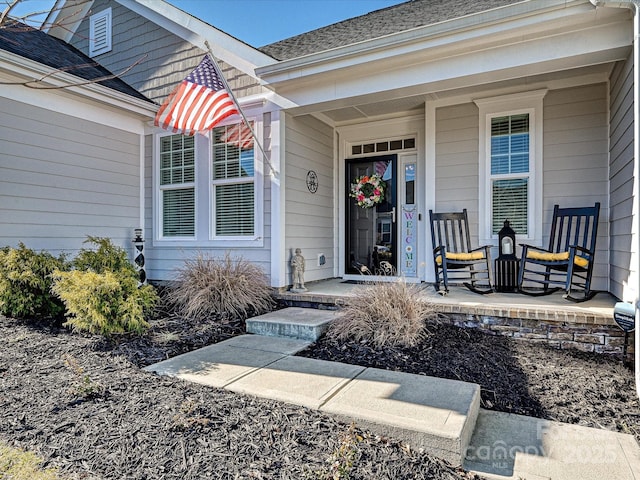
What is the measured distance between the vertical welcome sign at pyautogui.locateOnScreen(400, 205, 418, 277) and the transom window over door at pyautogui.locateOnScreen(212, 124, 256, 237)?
2.14 m

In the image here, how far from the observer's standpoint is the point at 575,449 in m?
1.86

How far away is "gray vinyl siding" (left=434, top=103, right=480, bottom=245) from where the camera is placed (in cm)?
488

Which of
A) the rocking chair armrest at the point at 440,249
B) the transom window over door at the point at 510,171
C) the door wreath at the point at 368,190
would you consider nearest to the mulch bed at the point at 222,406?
the rocking chair armrest at the point at 440,249

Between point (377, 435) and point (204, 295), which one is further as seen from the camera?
point (204, 295)

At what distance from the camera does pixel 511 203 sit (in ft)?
15.4

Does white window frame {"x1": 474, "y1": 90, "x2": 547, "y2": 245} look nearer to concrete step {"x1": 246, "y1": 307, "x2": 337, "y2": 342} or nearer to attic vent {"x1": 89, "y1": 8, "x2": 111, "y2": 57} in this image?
concrete step {"x1": 246, "y1": 307, "x2": 337, "y2": 342}

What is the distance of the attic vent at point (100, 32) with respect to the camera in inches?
246

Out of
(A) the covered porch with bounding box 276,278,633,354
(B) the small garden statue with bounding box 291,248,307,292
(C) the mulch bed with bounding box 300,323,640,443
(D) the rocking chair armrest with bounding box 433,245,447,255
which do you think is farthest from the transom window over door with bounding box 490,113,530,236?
(B) the small garden statue with bounding box 291,248,307,292

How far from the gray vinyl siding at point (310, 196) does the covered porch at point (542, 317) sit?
1256mm

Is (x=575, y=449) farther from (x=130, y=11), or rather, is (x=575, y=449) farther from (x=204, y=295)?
(x=130, y=11)

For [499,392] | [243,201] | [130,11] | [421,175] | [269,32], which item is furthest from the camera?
[269,32]

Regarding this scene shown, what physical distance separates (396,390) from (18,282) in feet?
12.1

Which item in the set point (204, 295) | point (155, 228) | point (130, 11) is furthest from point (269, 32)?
point (204, 295)

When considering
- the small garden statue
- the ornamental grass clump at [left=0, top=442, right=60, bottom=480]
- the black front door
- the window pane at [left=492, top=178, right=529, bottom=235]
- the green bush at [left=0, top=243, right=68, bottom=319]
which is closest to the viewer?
the ornamental grass clump at [left=0, top=442, right=60, bottom=480]
